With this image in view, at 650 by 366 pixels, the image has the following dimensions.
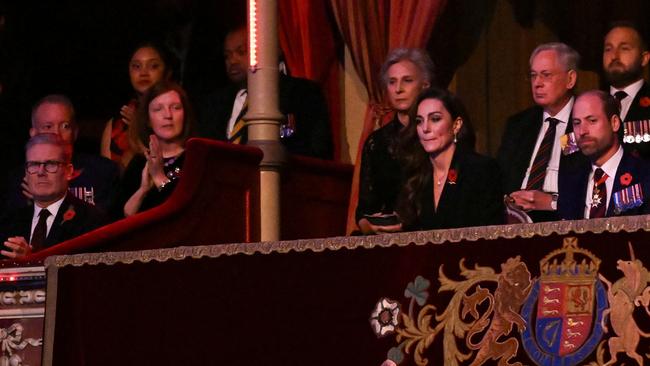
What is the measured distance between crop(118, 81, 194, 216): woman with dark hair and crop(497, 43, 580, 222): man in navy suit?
4.90ft

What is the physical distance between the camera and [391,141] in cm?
863

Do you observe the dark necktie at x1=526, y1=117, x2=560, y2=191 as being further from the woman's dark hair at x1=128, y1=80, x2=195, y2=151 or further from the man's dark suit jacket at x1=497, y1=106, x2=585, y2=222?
the woman's dark hair at x1=128, y1=80, x2=195, y2=151

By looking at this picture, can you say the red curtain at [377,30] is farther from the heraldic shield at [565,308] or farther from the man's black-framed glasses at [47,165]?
the heraldic shield at [565,308]

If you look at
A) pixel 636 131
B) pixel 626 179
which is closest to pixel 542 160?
pixel 636 131

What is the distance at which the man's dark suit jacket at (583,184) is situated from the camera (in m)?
7.64

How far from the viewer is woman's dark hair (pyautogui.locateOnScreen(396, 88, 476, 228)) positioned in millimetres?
8055

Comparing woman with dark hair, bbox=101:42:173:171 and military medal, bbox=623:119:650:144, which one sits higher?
woman with dark hair, bbox=101:42:173:171

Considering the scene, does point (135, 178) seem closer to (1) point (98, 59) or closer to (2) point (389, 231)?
(2) point (389, 231)

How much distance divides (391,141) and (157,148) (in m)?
1.08

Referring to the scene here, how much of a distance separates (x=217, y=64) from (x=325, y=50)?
99cm

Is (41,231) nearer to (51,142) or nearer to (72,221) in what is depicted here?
(72,221)

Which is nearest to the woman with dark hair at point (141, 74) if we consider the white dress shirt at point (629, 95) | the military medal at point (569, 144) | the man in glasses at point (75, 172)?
the man in glasses at point (75, 172)

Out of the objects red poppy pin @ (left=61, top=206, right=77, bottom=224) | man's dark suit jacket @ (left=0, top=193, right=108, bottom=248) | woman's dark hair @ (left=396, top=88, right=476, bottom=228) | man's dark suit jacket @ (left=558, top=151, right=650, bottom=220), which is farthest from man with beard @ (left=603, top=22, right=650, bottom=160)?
red poppy pin @ (left=61, top=206, right=77, bottom=224)

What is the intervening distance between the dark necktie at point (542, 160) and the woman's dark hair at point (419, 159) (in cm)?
39
